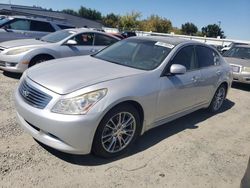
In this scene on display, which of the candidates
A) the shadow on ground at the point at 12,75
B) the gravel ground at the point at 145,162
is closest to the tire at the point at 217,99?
the gravel ground at the point at 145,162

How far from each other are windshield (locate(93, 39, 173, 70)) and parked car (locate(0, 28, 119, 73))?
2.90 m

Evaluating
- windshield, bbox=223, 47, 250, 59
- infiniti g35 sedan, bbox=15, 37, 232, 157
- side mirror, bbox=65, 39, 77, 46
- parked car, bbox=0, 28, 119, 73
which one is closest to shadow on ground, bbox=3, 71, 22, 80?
parked car, bbox=0, 28, 119, 73

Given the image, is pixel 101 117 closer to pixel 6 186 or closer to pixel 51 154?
pixel 51 154

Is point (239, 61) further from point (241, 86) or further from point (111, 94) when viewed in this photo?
point (111, 94)

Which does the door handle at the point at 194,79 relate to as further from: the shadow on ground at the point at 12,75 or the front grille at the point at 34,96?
the shadow on ground at the point at 12,75

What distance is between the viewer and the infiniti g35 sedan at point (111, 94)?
3.35 metres

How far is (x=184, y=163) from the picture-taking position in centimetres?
399

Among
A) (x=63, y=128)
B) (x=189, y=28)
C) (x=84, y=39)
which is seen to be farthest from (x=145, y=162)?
(x=189, y=28)

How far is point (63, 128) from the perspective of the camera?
Answer: 328cm

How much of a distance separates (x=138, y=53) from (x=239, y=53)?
6.98 m

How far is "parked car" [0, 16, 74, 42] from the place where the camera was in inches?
421

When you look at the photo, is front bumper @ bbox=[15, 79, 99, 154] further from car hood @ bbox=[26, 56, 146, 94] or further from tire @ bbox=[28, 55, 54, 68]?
tire @ bbox=[28, 55, 54, 68]

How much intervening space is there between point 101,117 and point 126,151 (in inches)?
33.8

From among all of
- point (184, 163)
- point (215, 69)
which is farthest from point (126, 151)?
point (215, 69)
